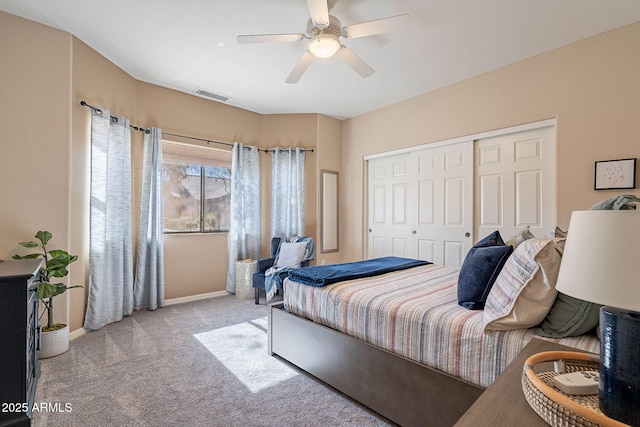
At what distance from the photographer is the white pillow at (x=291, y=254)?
4.01 metres

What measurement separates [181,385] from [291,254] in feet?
7.01

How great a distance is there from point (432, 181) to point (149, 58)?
11.6 feet

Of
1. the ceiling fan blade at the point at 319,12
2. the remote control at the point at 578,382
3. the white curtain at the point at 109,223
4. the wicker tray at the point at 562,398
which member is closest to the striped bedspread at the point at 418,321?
the wicker tray at the point at 562,398

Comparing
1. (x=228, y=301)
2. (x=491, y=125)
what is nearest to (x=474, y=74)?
(x=491, y=125)

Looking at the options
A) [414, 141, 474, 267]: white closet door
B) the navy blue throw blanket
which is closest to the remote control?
the navy blue throw blanket

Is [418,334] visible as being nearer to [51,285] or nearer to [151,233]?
[51,285]

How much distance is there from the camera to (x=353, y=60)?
2662 millimetres

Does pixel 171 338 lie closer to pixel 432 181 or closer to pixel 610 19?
pixel 432 181

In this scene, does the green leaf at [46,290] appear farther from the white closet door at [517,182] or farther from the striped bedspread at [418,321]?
the white closet door at [517,182]

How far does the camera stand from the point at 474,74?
11.5 feet

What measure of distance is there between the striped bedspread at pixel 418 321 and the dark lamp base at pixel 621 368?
63 centimetres

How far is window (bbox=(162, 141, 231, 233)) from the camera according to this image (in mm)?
4059

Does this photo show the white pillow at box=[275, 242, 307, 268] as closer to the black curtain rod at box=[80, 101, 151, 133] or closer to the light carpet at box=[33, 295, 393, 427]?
the light carpet at box=[33, 295, 393, 427]

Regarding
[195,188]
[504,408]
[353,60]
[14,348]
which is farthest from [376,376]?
[195,188]
